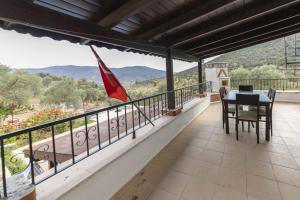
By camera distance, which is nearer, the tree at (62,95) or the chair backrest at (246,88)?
the chair backrest at (246,88)

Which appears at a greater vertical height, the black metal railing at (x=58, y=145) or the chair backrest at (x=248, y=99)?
the chair backrest at (x=248, y=99)

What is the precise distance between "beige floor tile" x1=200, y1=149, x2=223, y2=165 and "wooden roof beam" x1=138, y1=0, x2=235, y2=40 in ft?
6.95

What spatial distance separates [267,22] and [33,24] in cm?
409

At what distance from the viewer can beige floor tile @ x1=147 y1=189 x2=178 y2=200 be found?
191 centimetres

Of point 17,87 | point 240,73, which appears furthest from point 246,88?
point 17,87

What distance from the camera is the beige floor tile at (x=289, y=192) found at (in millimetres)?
1783

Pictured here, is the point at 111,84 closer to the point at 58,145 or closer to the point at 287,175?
the point at 58,145

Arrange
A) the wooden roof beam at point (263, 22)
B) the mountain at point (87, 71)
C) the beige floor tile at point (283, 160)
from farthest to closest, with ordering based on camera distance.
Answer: the mountain at point (87, 71) → the wooden roof beam at point (263, 22) → the beige floor tile at point (283, 160)

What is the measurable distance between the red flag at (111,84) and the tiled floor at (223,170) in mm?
1115

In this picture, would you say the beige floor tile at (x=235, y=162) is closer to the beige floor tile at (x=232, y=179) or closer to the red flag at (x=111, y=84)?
the beige floor tile at (x=232, y=179)

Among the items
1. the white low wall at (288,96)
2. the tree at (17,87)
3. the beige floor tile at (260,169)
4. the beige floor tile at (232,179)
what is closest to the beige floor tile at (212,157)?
the beige floor tile at (232,179)

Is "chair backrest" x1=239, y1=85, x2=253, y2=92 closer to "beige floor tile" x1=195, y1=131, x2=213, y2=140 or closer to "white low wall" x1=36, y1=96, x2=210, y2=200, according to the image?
"beige floor tile" x1=195, y1=131, x2=213, y2=140

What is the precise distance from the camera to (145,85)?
5133 millimetres

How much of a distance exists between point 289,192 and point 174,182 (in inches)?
49.8
